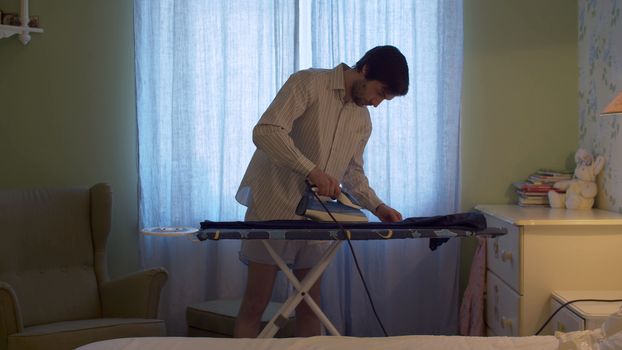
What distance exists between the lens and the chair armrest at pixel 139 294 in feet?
8.96

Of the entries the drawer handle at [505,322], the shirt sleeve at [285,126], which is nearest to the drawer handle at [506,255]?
the drawer handle at [505,322]

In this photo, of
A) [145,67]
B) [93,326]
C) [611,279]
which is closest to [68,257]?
[93,326]

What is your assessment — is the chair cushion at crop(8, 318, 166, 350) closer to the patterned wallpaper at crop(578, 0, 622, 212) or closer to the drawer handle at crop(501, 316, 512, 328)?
the drawer handle at crop(501, 316, 512, 328)

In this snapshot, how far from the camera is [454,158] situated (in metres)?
3.33

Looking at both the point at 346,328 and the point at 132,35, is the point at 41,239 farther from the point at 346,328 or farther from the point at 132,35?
the point at 346,328

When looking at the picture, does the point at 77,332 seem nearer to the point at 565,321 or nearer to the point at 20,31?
the point at 20,31

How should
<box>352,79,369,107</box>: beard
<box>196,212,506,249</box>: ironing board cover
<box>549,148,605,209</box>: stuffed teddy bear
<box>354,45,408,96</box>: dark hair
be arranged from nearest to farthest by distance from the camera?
<box>196,212,506,249</box>: ironing board cover, <box>354,45,408,96</box>: dark hair, <box>352,79,369,107</box>: beard, <box>549,148,605,209</box>: stuffed teddy bear

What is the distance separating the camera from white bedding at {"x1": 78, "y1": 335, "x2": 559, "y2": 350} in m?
1.68

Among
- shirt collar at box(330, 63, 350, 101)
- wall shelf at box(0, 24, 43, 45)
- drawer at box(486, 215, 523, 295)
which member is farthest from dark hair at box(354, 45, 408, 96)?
wall shelf at box(0, 24, 43, 45)

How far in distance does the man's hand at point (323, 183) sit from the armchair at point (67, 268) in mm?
972

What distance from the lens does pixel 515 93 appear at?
11.2 feet

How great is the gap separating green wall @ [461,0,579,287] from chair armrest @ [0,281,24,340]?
2111mm

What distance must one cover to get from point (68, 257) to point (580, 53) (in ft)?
8.54

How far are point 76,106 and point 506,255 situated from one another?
2.15 meters
